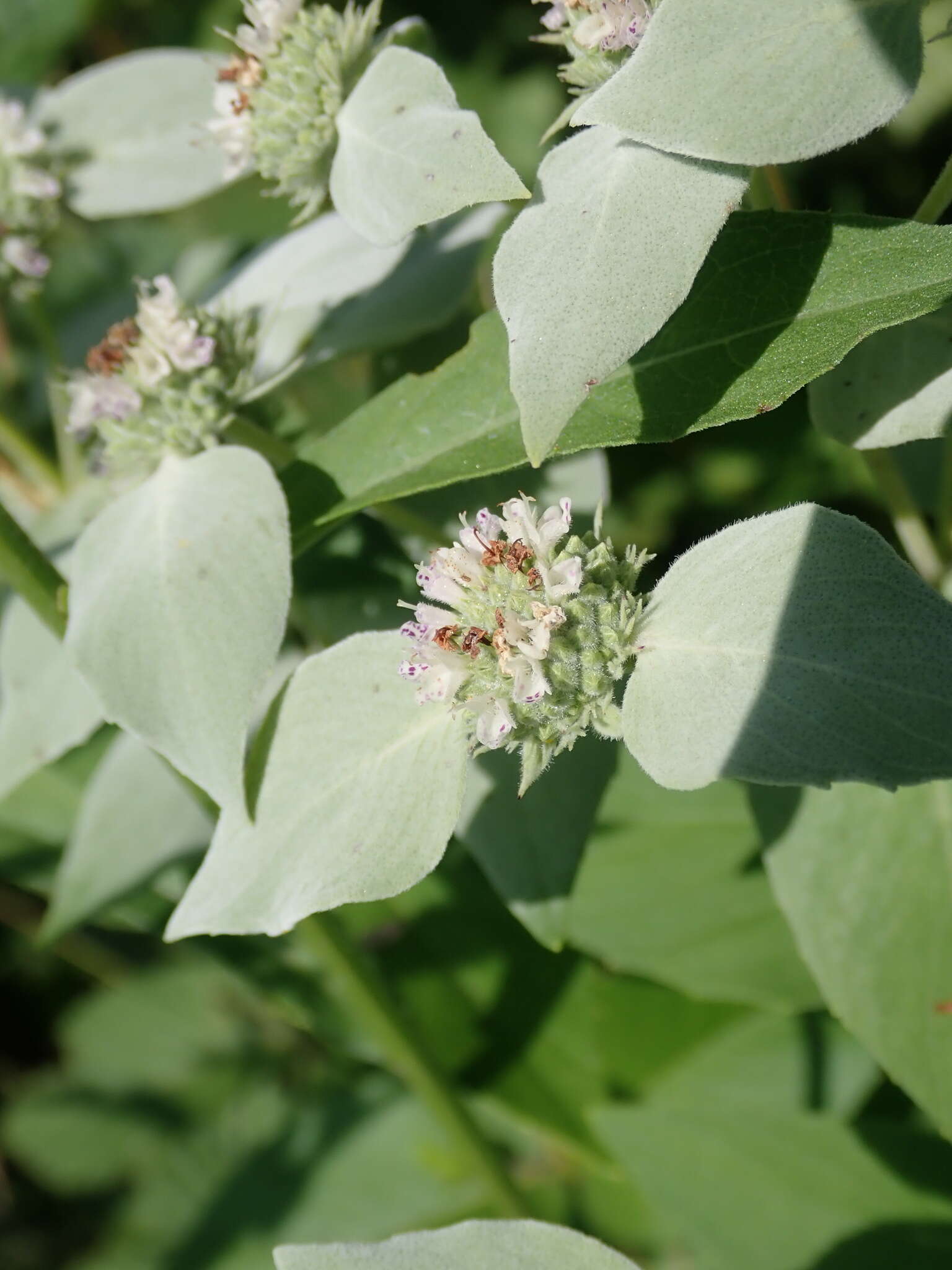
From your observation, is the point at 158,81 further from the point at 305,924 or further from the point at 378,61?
the point at 305,924

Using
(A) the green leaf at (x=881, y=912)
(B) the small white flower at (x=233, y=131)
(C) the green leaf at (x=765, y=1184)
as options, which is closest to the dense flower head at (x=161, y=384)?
(B) the small white flower at (x=233, y=131)

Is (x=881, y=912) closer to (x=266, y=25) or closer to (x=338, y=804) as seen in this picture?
(x=338, y=804)

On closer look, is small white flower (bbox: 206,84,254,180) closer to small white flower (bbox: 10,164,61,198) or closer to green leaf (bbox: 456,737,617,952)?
small white flower (bbox: 10,164,61,198)

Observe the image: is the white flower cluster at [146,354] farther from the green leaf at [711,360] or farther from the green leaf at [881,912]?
the green leaf at [881,912]

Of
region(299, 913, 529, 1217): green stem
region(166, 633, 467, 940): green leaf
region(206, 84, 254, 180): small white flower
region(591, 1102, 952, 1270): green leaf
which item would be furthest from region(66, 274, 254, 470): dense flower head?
region(591, 1102, 952, 1270): green leaf

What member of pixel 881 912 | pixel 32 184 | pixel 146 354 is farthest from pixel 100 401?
pixel 881 912

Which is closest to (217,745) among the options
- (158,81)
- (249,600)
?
(249,600)
